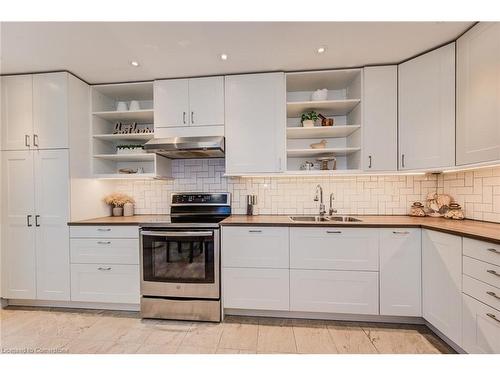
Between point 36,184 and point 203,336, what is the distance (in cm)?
219

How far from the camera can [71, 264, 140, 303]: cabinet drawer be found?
7.58 ft

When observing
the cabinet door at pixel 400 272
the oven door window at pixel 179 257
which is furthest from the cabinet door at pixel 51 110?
the cabinet door at pixel 400 272

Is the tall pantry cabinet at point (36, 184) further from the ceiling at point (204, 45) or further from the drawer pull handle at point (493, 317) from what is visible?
the drawer pull handle at point (493, 317)

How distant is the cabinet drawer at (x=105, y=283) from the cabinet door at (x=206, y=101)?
162 cm

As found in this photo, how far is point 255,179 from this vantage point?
2.79 meters

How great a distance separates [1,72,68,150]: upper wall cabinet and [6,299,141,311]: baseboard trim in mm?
1573

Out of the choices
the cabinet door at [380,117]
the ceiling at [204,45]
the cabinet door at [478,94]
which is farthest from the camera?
the cabinet door at [380,117]

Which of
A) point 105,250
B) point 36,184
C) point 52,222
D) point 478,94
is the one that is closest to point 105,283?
point 105,250

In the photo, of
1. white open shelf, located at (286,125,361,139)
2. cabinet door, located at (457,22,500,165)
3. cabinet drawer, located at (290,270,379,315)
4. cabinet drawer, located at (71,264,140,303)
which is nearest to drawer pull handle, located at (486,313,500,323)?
cabinet drawer, located at (290,270,379,315)

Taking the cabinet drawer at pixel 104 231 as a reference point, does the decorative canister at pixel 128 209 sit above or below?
above

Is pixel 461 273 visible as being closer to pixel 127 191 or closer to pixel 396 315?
pixel 396 315

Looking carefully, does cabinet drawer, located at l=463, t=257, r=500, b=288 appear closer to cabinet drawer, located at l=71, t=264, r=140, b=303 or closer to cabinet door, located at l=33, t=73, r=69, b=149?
cabinet drawer, located at l=71, t=264, r=140, b=303

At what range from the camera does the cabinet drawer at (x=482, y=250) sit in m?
1.38

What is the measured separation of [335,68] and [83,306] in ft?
11.4
